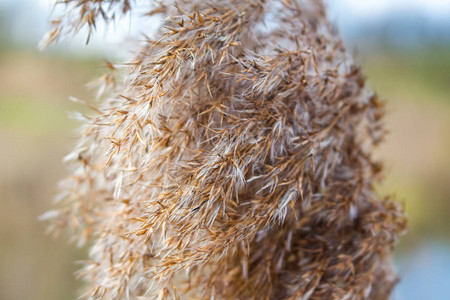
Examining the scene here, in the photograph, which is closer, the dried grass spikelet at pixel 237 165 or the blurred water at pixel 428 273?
the dried grass spikelet at pixel 237 165

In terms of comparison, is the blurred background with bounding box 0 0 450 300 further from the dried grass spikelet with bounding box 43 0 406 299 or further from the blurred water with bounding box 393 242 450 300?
the dried grass spikelet with bounding box 43 0 406 299

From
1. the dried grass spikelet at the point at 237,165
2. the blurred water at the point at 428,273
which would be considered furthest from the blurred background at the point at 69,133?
the dried grass spikelet at the point at 237,165

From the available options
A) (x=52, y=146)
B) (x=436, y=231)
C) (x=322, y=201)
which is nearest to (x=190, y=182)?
(x=322, y=201)

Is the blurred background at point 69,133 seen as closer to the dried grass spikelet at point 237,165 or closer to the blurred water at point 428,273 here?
the blurred water at point 428,273

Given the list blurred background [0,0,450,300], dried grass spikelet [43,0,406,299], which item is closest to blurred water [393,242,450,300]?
blurred background [0,0,450,300]

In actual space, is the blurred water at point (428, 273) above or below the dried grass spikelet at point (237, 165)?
below

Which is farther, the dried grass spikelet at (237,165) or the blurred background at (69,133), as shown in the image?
the blurred background at (69,133)
